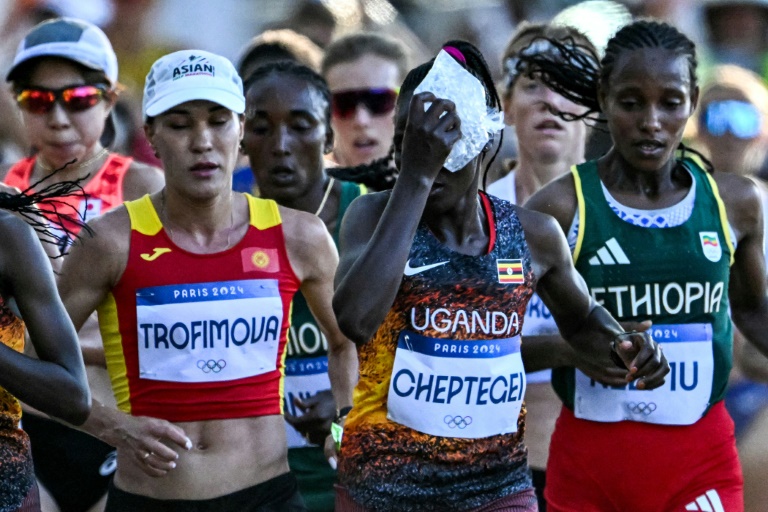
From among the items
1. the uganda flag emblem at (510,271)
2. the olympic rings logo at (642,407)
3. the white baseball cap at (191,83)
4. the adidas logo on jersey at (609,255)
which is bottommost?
the olympic rings logo at (642,407)

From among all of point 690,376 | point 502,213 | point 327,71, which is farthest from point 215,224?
point 327,71

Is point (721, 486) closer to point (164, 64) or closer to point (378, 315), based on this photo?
point (378, 315)

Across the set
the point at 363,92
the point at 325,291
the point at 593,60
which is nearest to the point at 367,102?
the point at 363,92

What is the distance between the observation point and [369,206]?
17.0 ft

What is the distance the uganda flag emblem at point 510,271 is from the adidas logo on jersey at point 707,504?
1330mm

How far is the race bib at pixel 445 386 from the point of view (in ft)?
16.5

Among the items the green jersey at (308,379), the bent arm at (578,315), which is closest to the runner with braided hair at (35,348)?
the bent arm at (578,315)

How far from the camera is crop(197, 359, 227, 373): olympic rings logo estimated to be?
225 inches

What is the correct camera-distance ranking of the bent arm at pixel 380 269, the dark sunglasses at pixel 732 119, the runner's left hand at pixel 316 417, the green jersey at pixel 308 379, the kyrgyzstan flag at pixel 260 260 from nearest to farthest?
the bent arm at pixel 380 269 < the kyrgyzstan flag at pixel 260 260 < the runner's left hand at pixel 316 417 < the green jersey at pixel 308 379 < the dark sunglasses at pixel 732 119

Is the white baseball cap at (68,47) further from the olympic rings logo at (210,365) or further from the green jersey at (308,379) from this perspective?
the olympic rings logo at (210,365)

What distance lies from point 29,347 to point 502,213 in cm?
174

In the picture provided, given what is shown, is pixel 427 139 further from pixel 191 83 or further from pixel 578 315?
pixel 191 83

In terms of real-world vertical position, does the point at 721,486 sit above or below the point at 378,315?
below

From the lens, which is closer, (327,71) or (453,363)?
(453,363)
